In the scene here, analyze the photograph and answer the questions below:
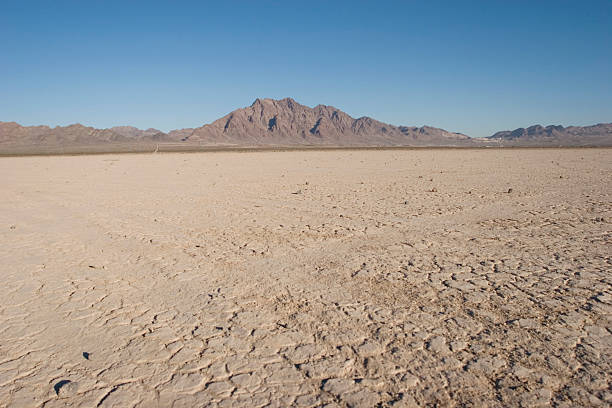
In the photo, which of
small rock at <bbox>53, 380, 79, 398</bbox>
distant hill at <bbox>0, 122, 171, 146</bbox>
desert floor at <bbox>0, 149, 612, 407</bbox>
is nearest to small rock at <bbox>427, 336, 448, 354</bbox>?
desert floor at <bbox>0, 149, 612, 407</bbox>

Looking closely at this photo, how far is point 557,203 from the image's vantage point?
338 inches

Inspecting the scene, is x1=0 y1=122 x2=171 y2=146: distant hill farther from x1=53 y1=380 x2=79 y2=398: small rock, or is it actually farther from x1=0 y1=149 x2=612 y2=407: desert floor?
x1=53 y1=380 x2=79 y2=398: small rock

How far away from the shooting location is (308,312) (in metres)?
3.38

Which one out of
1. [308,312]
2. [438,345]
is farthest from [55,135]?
[438,345]

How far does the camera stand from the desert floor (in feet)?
7.85

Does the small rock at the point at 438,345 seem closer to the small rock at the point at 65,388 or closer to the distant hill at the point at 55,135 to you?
the small rock at the point at 65,388

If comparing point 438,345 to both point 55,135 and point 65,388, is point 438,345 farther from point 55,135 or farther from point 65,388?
point 55,135

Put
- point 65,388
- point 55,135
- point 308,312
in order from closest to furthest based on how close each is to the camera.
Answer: point 65,388 → point 308,312 → point 55,135

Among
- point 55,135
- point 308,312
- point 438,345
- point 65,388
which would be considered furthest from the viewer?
point 55,135

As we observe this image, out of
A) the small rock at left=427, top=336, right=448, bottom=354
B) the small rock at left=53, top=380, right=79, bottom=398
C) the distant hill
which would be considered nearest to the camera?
the small rock at left=53, top=380, right=79, bottom=398

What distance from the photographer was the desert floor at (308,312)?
239 cm

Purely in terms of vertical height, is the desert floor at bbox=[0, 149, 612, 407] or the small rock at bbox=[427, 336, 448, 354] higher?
the small rock at bbox=[427, 336, 448, 354]

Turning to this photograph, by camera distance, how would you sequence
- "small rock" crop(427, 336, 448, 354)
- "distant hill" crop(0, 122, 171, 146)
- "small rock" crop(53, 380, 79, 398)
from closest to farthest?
"small rock" crop(53, 380, 79, 398), "small rock" crop(427, 336, 448, 354), "distant hill" crop(0, 122, 171, 146)

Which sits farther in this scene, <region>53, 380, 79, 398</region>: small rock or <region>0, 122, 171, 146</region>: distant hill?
<region>0, 122, 171, 146</region>: distant hill
